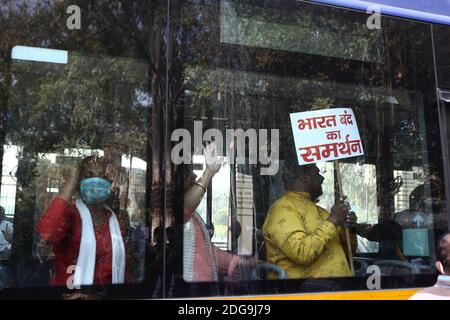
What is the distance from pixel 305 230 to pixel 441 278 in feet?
2.61

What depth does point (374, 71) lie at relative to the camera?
9.73ft

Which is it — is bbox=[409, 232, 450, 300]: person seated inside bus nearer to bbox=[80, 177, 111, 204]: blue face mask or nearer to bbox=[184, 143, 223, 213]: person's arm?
bbox=[184, 143, 223, 213]: person's arm

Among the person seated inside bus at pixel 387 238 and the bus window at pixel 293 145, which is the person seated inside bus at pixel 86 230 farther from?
the person seated inside bus at pixel 387 238

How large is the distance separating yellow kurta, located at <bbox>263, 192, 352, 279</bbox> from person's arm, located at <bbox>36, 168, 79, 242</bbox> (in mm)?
1083

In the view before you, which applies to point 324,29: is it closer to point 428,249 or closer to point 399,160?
point 399,160

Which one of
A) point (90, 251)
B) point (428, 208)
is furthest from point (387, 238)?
point (90, 251)

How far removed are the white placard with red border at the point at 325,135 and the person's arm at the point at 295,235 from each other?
13.0 inches

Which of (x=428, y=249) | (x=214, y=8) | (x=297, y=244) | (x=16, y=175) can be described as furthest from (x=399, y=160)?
(x=16, y=175)

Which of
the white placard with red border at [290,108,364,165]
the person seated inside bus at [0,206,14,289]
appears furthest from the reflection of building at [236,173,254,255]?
the person seated inside bus at [0,206,14,289]

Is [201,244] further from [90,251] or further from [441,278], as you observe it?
[441,278]

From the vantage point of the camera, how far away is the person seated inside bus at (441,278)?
275cm

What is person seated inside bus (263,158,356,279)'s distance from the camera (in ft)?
9.29
